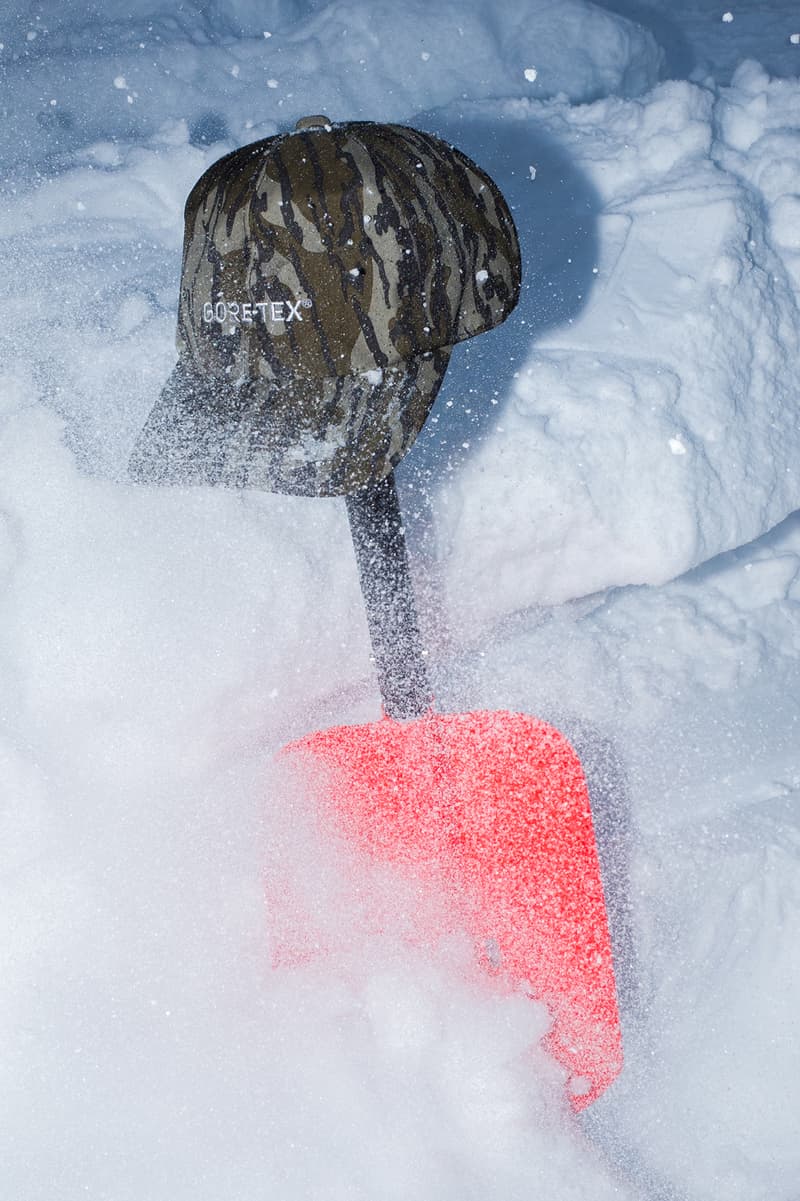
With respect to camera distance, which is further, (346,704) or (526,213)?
(526,213)

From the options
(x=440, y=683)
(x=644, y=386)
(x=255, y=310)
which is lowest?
(x=440, y=683)

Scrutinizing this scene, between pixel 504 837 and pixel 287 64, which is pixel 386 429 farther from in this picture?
pixel 287 64

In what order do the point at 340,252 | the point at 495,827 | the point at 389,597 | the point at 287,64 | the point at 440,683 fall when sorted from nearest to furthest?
the point at 340,252 < the point at 389,597 < the point at 495,827 < the point at 440,683 < the point at 287,64

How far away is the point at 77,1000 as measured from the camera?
1.38 m

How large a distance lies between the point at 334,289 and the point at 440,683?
2.64 feet

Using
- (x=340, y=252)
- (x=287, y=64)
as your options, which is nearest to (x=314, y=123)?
(x=340, y=252)

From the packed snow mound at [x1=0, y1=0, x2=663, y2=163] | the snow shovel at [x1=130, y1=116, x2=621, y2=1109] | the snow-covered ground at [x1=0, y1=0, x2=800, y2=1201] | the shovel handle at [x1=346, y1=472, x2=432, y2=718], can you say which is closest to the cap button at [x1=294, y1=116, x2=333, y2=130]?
the snow shovel at [x1=130, y1=116, x2=621, y2=1109]

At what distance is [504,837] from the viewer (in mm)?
1404

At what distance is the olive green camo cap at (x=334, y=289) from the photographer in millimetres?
1026

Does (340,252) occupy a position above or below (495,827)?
above

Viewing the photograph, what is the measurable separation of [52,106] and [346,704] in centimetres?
198

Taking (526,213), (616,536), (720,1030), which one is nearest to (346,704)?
(616,536)

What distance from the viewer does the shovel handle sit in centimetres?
123

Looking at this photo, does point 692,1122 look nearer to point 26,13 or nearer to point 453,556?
point 453,556
